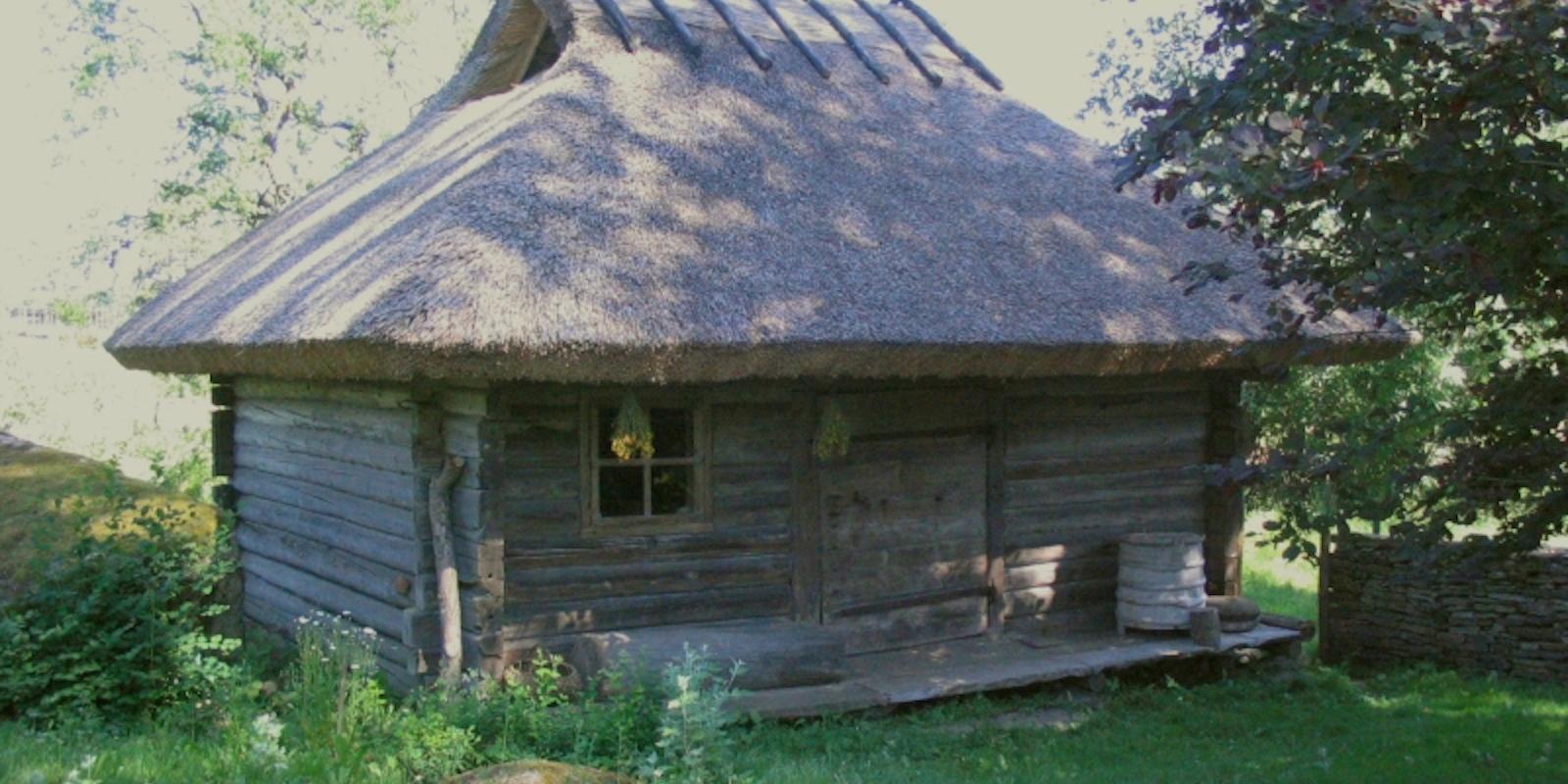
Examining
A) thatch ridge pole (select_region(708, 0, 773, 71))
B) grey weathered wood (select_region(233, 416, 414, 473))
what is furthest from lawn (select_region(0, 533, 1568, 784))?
thatch ridge pole (select_region(708, 0, 773, 71))

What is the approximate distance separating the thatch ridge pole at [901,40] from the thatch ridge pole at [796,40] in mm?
1060

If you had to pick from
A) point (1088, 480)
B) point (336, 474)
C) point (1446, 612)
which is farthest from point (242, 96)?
point (1446, 612)

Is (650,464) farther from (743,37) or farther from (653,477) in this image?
(743,37)

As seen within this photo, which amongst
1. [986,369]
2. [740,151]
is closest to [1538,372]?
[986,369]

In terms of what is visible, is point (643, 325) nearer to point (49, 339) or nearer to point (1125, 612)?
point (1125, 612)

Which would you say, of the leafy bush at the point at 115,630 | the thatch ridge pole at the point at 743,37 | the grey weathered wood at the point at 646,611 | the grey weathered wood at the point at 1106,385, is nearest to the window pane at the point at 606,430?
the grey weathered wood at the point at 646,611

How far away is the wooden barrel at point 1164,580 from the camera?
30.4 feet

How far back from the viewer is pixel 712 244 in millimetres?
7805

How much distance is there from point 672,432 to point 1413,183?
4.63m

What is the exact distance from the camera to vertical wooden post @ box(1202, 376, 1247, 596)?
33.3 ft

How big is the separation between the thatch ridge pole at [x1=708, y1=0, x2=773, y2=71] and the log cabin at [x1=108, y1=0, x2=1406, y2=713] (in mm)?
40

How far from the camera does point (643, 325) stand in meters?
6.97

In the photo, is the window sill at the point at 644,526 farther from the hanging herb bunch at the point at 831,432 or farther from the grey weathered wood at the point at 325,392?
the grey weathered wood at the point at 325,392

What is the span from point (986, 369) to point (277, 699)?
4.26m
